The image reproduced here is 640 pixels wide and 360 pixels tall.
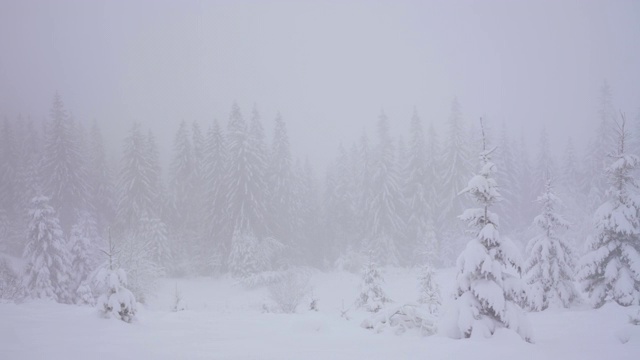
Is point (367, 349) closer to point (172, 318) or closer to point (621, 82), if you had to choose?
point (172, 318)

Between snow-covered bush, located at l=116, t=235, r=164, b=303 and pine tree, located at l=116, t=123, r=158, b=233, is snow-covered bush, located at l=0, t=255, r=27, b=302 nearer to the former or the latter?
snow-covered bush, located at l=116, t=235, r=164, b=303

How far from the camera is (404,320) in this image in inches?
360

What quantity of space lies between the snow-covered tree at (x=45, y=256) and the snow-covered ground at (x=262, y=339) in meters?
12.8

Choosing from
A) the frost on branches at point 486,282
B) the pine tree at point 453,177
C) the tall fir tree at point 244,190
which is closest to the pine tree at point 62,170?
the tall fir tree at point 244,190

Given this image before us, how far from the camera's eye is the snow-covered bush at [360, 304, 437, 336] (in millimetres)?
8573

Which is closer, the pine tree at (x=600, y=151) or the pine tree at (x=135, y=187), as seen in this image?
the pine tree at (x=135, y=187)

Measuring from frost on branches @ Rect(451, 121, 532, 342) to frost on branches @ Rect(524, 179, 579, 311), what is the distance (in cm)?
839

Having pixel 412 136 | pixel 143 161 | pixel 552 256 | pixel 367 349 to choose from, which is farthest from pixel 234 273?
pixel 367 349

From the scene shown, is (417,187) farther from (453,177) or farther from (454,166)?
(454,166)

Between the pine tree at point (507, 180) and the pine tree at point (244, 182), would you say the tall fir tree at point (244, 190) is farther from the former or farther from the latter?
the pine tree at point (507, 180)

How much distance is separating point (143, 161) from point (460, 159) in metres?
34.8

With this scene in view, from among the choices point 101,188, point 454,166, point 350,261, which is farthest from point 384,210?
point 101,188

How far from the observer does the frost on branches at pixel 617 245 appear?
12961mm

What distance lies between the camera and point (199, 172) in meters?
41.8
